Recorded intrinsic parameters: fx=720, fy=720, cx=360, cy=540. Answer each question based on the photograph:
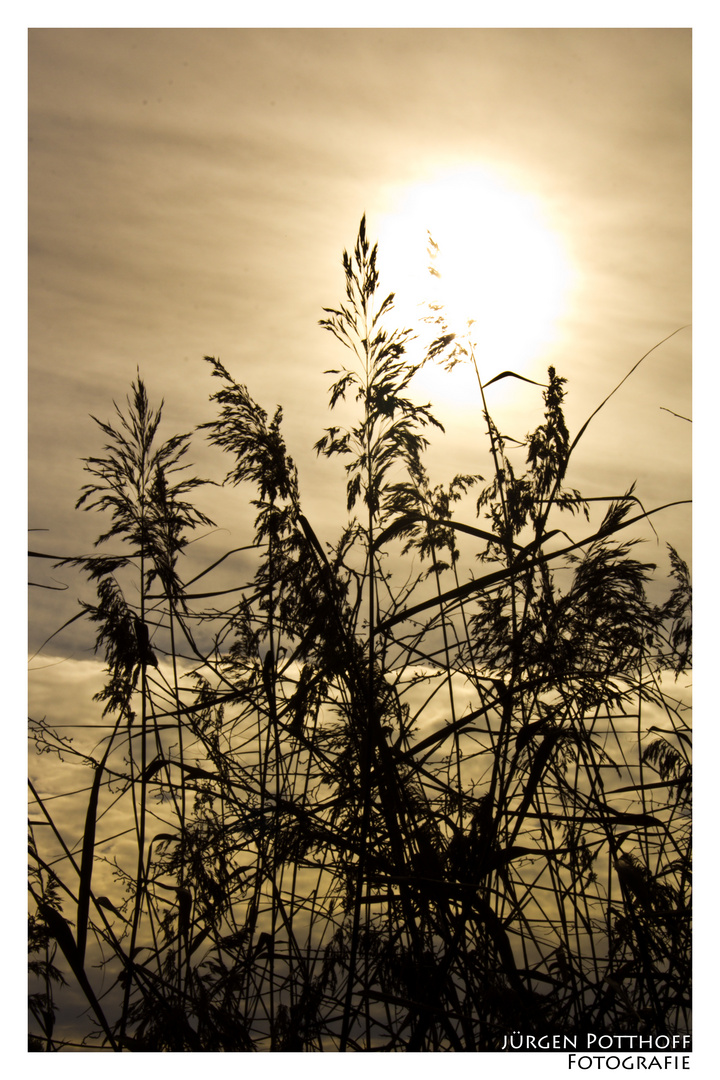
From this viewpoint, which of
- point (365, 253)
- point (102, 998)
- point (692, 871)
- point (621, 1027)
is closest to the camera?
point (621, 1027)

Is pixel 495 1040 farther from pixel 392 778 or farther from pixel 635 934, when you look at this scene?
pixel 392 778

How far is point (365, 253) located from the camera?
2016mm

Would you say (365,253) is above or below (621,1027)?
above

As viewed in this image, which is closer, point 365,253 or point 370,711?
point 370,711

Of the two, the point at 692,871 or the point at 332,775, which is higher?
the point at 332,775

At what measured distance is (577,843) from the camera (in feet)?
5.25

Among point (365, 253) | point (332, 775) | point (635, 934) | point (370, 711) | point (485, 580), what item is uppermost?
point (365, 253)

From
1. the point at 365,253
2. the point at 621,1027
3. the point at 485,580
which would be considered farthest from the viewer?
the point at 365,253

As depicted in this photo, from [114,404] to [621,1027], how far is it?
7.17ft

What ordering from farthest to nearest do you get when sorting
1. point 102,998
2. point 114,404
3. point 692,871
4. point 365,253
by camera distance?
point 114,404, point 365,253, point 102,998, point 692,871
